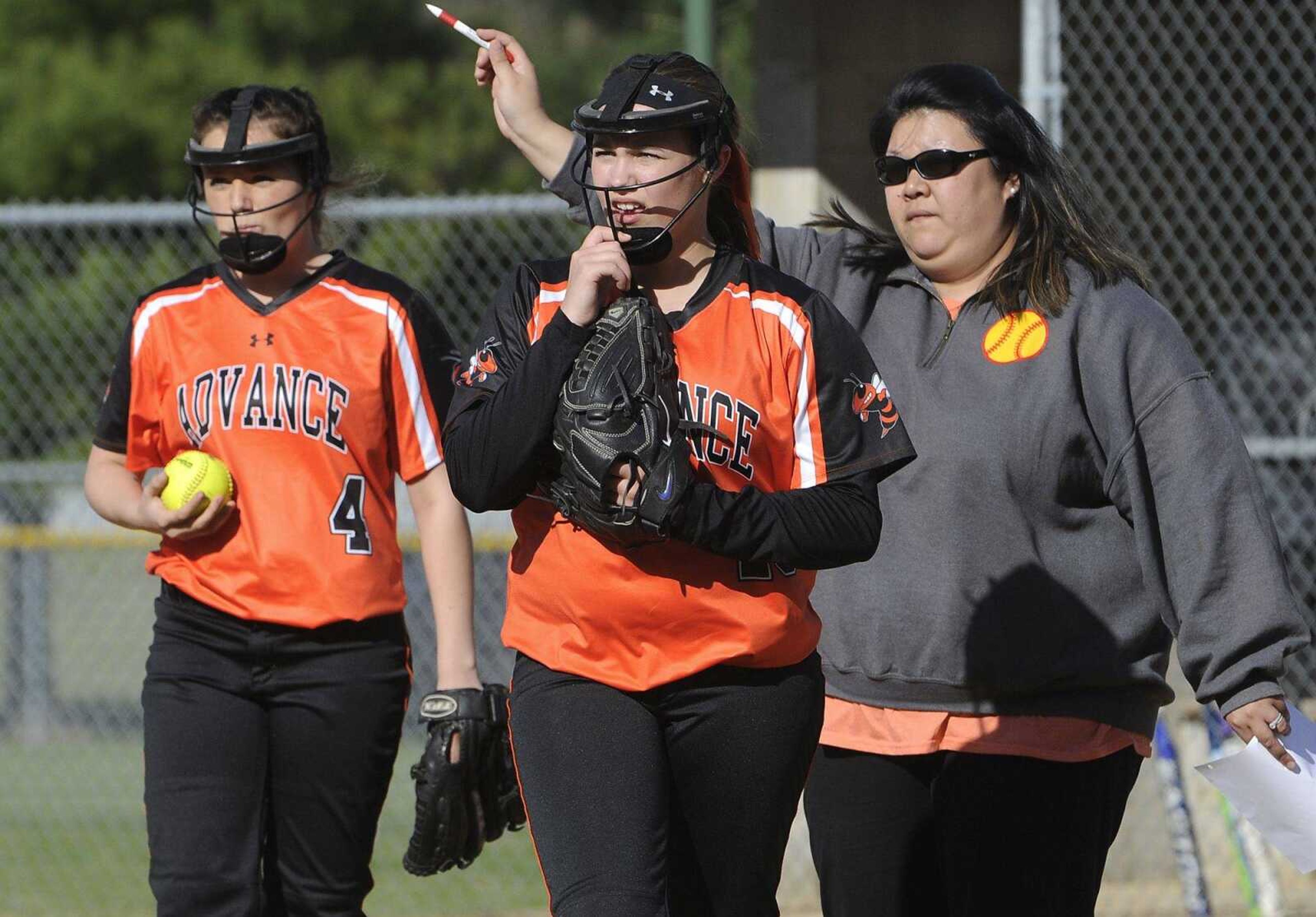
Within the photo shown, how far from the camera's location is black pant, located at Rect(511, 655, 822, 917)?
2.98 meters

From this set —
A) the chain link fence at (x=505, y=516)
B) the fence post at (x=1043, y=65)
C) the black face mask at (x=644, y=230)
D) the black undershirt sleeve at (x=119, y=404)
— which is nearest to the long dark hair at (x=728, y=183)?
the black face mask at (x=644, y=230)

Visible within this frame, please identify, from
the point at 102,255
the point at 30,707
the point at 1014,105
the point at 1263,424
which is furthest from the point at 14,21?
the point at 1014,105

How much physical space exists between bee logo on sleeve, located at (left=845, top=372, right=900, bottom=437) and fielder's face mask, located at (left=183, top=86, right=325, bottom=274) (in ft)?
5.25

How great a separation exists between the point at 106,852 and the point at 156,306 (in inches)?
175

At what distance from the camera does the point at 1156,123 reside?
835 cm

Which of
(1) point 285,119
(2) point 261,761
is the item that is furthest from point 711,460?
(1) point 285,119

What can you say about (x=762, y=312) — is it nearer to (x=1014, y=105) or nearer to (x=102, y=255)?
(x=1014, y=105)

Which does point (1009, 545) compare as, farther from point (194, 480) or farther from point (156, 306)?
point (156, 306)

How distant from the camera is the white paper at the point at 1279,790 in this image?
3418 millimetres

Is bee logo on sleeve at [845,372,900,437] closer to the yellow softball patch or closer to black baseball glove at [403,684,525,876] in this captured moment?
the yellow softball patch

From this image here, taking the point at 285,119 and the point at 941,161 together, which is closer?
the point at 941,161

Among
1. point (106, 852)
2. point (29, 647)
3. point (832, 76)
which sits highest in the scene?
point (832, 76)

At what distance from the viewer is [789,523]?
300 centimetres

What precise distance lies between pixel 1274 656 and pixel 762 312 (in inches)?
47.9
